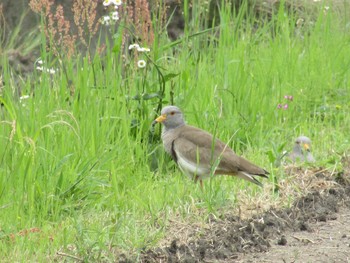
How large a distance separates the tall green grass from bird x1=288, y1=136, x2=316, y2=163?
105mm

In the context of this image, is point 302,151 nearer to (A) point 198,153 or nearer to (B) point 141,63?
(A) point 198,153

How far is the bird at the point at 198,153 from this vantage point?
20.7 ft

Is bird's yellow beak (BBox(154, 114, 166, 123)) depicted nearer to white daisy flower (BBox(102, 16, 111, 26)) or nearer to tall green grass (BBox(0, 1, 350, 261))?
tall green grass (BBox(0, 1, 350, 261))

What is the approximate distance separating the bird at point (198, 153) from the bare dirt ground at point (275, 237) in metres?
0.42

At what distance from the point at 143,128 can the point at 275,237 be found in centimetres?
200

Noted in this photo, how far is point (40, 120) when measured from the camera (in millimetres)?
6711

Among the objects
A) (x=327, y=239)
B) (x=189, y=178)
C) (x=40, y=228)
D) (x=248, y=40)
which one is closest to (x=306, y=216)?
(x=327, y=239)

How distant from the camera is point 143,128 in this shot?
7.33 meters

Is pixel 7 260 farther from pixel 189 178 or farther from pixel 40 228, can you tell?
pixel 189 178

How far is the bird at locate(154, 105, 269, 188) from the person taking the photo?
6.31 metres

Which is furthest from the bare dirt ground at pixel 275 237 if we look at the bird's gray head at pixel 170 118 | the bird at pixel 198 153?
the bird's gray head at pixel 170 118

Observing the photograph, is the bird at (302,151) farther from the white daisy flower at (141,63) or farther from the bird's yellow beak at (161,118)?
the white daisy flower at (141,63)

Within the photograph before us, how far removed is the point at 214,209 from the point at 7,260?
4.46 feet

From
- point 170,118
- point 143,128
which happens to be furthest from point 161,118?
point 143,128
